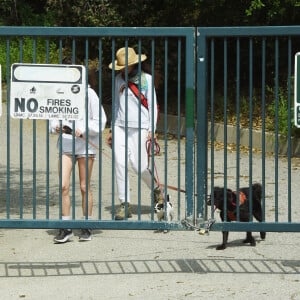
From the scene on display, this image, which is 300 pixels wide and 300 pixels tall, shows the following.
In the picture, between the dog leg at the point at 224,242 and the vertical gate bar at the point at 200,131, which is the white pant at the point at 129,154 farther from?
the vertical gate bar at the point at 200,131

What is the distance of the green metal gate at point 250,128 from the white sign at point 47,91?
3.05 ft

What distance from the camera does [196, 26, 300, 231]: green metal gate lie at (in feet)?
25.8

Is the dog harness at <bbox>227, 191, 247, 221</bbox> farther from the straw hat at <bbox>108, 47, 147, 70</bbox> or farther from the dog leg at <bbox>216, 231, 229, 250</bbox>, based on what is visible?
the straw hat at <bbox>108, 47, 147, 70</bbox>

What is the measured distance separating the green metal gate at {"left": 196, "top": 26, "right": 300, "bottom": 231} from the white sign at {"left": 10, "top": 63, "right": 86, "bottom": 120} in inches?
36.7

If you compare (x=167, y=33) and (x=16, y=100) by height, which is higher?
(x=167, y=33)

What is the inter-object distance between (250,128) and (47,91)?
1.58 meters

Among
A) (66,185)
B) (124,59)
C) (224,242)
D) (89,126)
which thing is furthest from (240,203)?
(66,185)

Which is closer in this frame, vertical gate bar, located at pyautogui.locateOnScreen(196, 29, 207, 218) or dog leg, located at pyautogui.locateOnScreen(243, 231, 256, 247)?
vertical gate bar, located at pyautogui.locateOnScreen(196, 29, 207, 218)

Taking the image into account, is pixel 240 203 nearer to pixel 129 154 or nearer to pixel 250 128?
pixel 250 128

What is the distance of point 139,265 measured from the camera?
845 cm

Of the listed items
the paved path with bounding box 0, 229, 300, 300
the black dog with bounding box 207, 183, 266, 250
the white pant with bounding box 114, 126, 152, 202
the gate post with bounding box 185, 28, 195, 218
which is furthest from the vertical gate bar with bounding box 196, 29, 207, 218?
the white pant with bounding box 114, 126, 152, 202

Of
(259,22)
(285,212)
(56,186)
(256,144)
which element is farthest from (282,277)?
(259,22)

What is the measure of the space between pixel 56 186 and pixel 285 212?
3.17 metres

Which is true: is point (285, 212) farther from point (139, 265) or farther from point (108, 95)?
point (108, 95)
